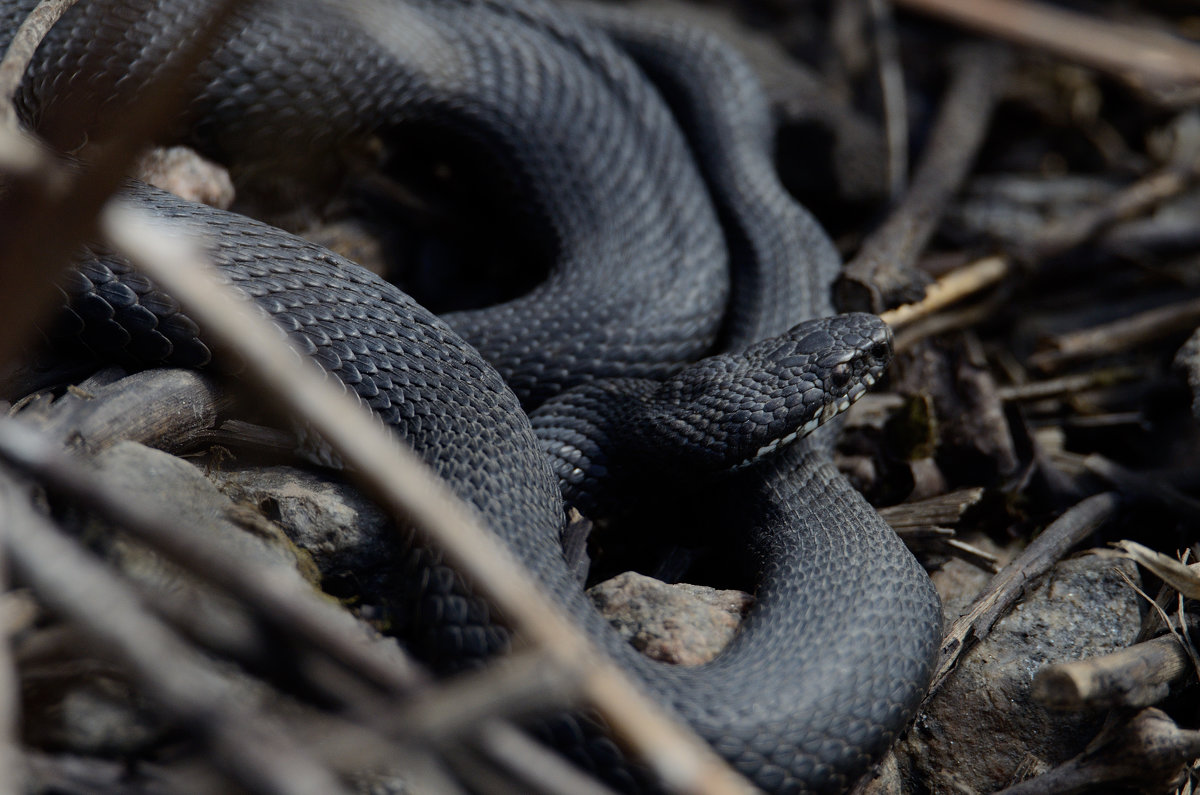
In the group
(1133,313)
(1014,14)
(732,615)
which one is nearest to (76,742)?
(732,615)

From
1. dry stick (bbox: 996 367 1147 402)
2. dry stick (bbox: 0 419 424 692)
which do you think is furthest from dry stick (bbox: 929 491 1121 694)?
dry stick (bbox: 0 419 424 692)

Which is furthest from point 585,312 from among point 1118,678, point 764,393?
point 1118,678

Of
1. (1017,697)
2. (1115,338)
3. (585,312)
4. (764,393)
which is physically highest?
(585,312)

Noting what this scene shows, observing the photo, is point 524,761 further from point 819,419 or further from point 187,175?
point 187,175

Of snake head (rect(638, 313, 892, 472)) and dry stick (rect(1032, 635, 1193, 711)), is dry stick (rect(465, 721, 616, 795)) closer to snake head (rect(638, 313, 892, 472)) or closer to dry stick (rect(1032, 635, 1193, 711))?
dry stick (rect(1032, 635, 1193, 711))

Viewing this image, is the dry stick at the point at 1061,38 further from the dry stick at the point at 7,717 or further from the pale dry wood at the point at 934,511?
the dry stick at the point at 7,717

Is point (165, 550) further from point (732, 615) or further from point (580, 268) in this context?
point (580, 268)

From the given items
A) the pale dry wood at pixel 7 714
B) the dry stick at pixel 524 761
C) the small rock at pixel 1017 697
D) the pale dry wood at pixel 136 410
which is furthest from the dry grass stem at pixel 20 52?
the small rock at pixel 1017 697
